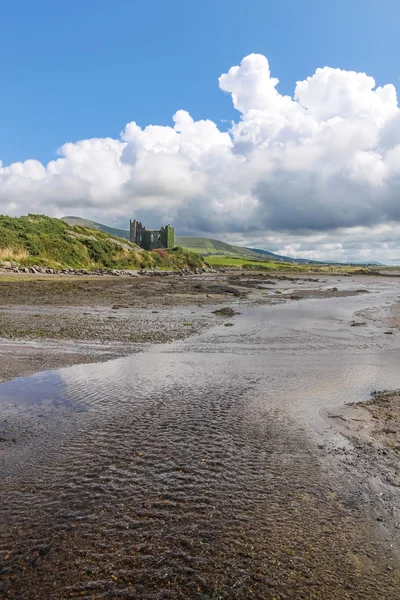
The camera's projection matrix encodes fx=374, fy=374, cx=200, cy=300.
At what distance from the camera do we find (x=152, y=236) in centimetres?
13288

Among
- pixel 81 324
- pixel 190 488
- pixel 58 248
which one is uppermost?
pixel 58 248

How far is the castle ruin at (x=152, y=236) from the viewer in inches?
5094

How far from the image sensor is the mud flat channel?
A: 3.64m

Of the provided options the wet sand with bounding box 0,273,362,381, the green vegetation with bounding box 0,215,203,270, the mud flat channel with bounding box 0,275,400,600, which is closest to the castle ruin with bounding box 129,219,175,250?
the green vegetation with bounding box 0,215,203,270

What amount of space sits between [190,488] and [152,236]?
131 metres

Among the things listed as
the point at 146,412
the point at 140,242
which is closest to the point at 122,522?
the point at 146,412

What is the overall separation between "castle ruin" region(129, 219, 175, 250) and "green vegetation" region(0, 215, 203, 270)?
3570 cm

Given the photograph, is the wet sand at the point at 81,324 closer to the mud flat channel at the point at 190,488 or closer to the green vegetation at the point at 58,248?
the mud flat channel at the point at 190,488

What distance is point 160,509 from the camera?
4.67 metres

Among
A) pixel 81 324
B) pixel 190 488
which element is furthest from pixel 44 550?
pixel 81 324

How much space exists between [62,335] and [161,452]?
11548 millimetres

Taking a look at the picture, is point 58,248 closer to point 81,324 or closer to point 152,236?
point 81,324

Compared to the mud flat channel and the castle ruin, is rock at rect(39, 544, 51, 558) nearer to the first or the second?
the mud flat channel

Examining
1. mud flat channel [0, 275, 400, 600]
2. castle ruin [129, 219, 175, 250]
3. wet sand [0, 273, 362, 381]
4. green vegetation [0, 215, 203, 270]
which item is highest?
castle ruin [129, 219, 175, 250]
